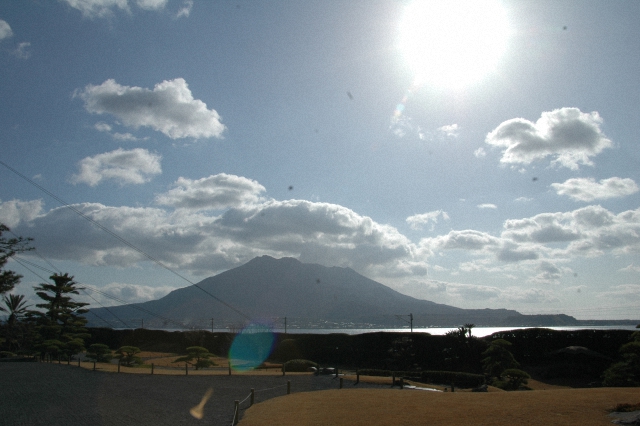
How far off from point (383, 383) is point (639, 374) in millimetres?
13191

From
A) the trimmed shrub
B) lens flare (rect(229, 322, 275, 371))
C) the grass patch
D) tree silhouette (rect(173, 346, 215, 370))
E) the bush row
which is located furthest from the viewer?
lens flare (rect(229, 322, 275, 371))

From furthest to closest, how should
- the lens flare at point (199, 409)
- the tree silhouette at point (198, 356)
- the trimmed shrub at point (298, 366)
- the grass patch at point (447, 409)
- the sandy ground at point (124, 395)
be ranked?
the tree silhouette at point (198, 356), the trimmed shrub at point (298, 366), the lens flare at point (199, 409), the sandy ground at point (124, 395), the grass patch at point (447, 409)

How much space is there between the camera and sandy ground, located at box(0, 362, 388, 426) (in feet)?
53.6

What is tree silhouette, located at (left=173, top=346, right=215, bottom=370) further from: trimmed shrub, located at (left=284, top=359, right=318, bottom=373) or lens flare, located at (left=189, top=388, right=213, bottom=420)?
lens flare, located at (left=189, top=388, right=213, bottom=420)

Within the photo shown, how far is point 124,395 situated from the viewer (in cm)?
2200

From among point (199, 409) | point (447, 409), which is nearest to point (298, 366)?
point (199, 409)

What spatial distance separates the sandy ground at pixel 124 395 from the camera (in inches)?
643

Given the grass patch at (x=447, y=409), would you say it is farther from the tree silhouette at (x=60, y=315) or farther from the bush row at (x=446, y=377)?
the tree silhouette at (x=60, y=315)

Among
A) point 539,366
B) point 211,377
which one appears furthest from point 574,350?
point 211,377

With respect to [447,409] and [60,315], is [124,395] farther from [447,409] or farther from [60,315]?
[60,315]

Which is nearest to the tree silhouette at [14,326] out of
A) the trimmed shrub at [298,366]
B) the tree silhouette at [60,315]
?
the tree silhouette at [60,315]

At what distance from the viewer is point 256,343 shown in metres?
55.4

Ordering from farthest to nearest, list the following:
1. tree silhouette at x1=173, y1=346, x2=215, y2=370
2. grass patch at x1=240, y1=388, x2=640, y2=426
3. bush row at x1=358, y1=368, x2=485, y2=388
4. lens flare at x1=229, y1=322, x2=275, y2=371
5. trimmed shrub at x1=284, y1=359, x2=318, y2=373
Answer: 1. lens flare at x1=229, y1=322, x2=275, y2=371
2. tree silhouette at x1=173, y1=346, x2=215, y2=370
3. trimmed shrub at x1=284, y1=359, x2=318, y2=373
4. bush row at x1=358, y1=368, x2=485, y2=388
5. grass patch at x1=240, y1=388, x2=640, y2=426

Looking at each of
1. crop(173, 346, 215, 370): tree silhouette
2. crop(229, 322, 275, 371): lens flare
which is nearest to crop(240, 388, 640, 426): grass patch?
crop(173, 346, 215, 370): tree silhouette
